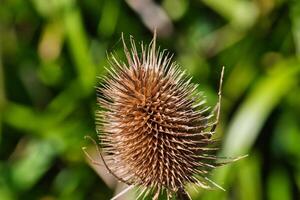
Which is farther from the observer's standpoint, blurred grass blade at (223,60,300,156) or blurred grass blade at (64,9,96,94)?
blurred grass blade at (64,9,96,94)

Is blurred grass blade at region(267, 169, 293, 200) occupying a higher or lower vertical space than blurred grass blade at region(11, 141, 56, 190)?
lower

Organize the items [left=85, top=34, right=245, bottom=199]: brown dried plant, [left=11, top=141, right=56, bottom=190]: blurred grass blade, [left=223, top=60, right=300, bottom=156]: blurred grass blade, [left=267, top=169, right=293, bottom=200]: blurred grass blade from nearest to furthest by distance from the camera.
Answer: [left=85, top=34, right=245, bottom=199]: brown dried plant → [left=223, top=60, right=300, bottom=156]: blurred grass blade → [left=267, top=169, right=293, bottom=200]: blurred grass blade → [left=11, top=141, right=56, bottom=190]: blurred grass blade

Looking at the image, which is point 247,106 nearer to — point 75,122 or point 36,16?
point 75,122

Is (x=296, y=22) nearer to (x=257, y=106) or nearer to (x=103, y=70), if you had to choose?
(x=257, y=106)

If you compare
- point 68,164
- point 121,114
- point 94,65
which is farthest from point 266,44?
point 121,114

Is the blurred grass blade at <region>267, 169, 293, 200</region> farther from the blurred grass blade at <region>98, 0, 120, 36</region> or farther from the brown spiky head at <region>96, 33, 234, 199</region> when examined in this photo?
the brown spiky head at <region>96, 33, 234, 199</region>

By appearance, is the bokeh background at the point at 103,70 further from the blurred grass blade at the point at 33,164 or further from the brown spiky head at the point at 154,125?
the brown spiky head at the point at 154,125

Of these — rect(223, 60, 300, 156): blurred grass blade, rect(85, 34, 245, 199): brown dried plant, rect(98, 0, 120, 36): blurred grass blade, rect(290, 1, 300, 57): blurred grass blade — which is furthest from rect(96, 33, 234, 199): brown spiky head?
rect(98, 0, 120, 36): blurred grass blade
